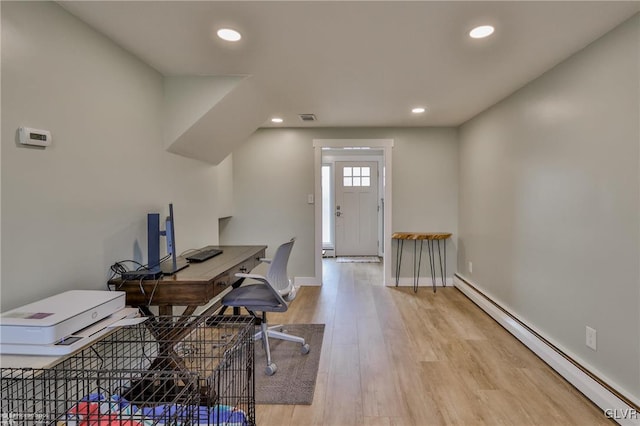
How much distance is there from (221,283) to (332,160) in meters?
4.75

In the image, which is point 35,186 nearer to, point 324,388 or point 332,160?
point 324,388

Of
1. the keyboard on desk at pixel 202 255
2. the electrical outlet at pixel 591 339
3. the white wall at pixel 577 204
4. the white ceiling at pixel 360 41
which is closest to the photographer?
the white ceiling at pixel 360 41

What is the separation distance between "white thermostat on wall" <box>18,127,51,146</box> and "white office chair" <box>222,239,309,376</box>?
4.03ft

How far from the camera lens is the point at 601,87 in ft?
6.15

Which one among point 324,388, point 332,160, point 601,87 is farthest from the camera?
point 332,160

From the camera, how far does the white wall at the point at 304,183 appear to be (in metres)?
4.27

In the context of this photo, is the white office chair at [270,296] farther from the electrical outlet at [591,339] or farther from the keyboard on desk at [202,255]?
the electrical outlet at [591,339]

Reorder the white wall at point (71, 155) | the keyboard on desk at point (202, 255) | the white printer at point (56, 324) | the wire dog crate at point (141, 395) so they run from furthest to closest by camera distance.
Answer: the keyboard on desk at point (202, 255) < the white wall at point (71, 155) < the white printer at point (56, 324) < the wire dog crate at point (141, 395)

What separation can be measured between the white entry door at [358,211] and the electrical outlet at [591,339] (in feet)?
15.0

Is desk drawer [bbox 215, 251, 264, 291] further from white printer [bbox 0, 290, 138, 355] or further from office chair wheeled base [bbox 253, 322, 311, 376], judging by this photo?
white printer [bbox 0, 290, 138, 355]

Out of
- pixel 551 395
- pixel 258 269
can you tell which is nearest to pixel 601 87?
pixel 551 395

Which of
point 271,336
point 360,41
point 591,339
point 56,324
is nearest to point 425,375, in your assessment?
point 591,339

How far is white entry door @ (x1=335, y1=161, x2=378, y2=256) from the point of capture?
6500mm

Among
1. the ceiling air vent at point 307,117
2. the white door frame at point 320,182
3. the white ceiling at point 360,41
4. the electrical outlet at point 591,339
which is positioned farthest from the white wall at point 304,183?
the electrical outlet at point 591,339
